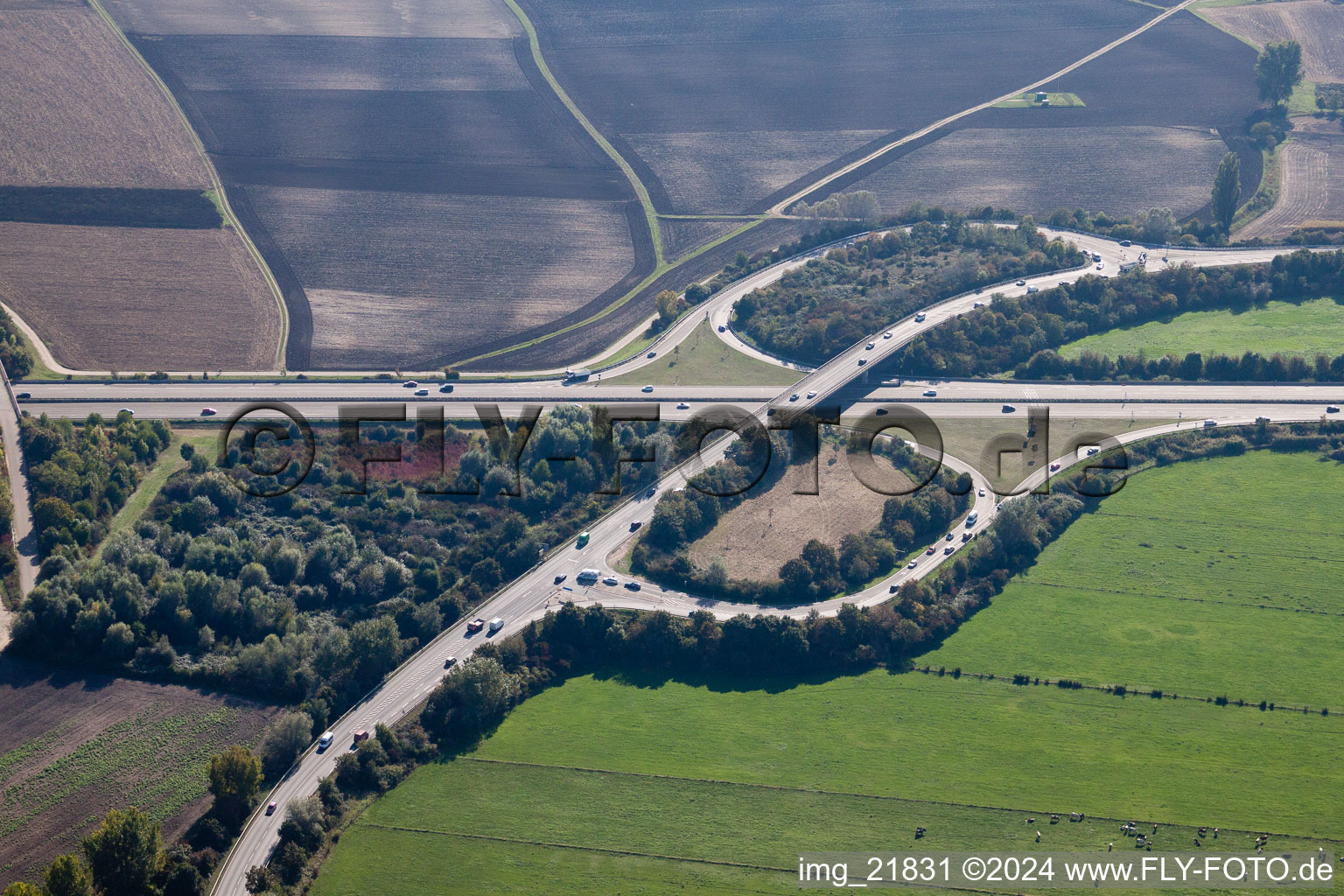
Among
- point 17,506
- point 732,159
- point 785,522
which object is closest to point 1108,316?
point 785,522

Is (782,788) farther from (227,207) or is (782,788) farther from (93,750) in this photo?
(227,207)

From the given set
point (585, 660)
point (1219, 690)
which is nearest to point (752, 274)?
point (585, 660)

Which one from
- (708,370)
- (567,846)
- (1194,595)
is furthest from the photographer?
(708,370)

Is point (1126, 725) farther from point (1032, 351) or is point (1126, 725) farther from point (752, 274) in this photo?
point (752, 274)

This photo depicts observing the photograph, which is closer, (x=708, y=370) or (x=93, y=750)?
(x=93, y=750)

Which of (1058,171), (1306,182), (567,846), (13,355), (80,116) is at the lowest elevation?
(567,846)
